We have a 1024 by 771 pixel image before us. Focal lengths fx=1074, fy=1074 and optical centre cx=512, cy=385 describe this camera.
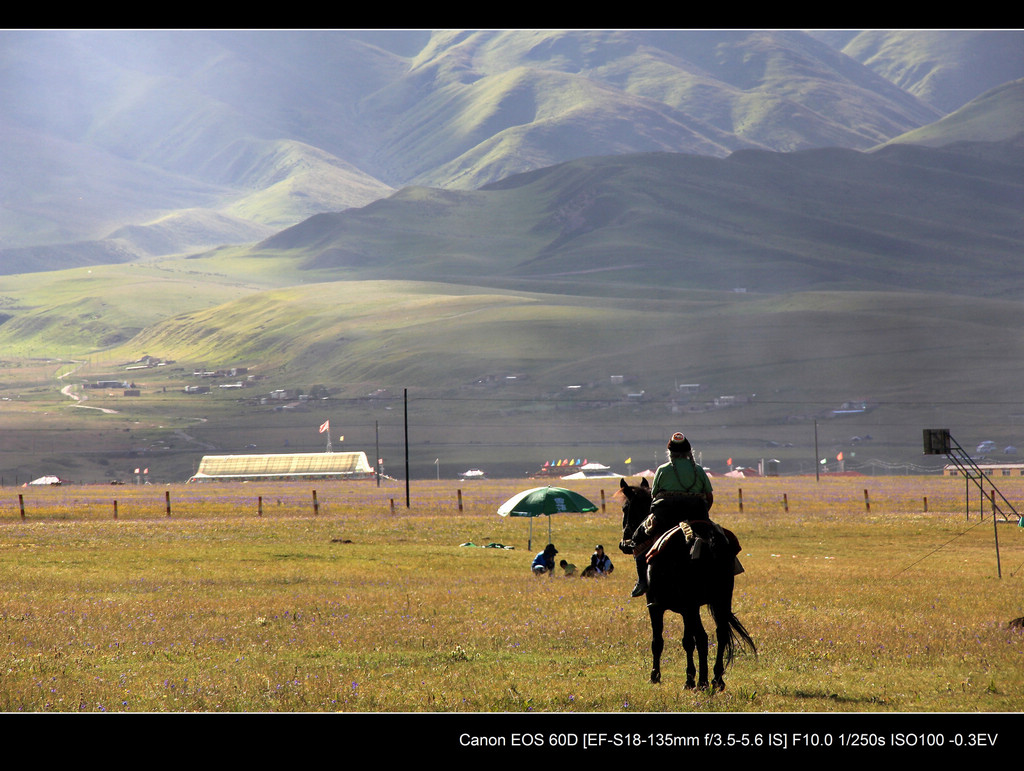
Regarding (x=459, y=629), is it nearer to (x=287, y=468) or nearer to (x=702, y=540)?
(x=702, y=540)

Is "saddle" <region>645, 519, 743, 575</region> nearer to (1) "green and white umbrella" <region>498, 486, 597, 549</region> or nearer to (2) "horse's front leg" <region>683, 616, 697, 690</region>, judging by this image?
(2) "horse's front leg" <region>683, 616, 697, 690</region>

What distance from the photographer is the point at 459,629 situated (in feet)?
63.8

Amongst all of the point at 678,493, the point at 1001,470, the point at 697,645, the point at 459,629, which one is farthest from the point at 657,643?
the point at 1001,470

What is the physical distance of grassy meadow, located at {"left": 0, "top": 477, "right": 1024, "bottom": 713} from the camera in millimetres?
13844

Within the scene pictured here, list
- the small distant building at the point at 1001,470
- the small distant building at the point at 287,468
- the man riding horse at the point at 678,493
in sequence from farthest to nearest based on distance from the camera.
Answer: the small distant building at the point at 287,468
the small distant building at the point at 1001,470
the man riding horse at the point at 678,493

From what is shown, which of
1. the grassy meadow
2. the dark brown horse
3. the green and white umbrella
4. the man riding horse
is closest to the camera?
the grassy meadow

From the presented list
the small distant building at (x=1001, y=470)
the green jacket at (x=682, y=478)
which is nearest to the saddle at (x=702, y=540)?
the green jacket at (x=682, y=478)

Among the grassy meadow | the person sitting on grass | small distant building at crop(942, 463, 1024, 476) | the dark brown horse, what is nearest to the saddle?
the dark brown horse

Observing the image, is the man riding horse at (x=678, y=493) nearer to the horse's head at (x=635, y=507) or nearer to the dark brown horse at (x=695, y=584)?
the dark brown horse at (x=695, y=584)

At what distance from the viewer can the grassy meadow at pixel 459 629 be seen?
545 inches

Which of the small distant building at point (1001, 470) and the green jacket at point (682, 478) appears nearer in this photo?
the green jacket at point (682, 478)

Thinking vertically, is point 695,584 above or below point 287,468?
below

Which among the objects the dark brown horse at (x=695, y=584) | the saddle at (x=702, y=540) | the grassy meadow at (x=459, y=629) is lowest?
the grassy meadow at (x=459, y=629)

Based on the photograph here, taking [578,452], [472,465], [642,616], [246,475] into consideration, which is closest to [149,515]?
[642,616]
